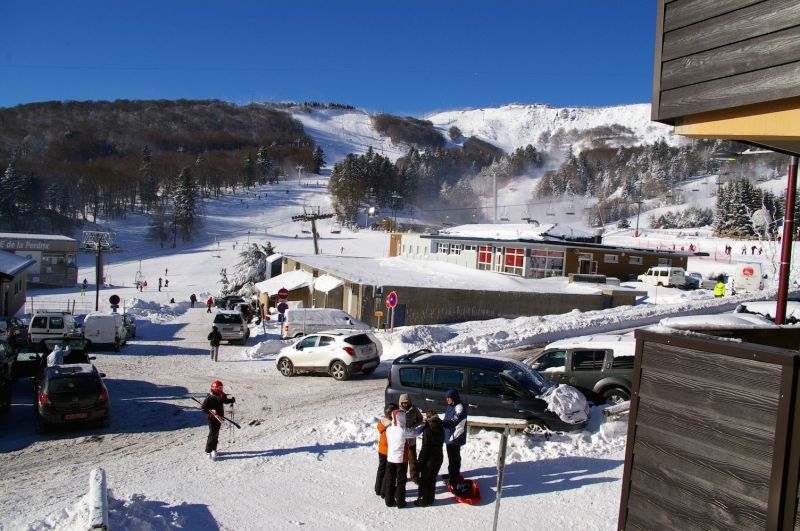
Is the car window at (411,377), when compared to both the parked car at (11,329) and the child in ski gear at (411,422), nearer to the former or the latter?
the child in ski gear at (411,422)

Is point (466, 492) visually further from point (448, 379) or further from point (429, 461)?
point (448, 379)

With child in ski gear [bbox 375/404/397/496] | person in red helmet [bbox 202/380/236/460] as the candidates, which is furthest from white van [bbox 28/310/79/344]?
child in ski gear [bbox 375/404/397/496]

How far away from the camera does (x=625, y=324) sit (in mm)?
25016

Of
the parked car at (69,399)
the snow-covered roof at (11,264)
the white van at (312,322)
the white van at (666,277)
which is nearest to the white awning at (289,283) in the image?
the white van at (312,322)

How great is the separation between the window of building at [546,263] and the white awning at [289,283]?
14344mm

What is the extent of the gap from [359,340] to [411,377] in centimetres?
697

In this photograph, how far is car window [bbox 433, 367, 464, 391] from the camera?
11023 mm

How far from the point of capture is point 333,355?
1794 centimetres

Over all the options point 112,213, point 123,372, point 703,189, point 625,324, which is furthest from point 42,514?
point 703,189

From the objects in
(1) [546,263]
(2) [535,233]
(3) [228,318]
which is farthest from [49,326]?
(2) [535,233]

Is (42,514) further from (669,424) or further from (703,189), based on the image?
(703,189)

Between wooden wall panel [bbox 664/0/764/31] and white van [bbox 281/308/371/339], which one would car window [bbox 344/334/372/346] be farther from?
wooden wall panel [bbox 664/0/764/31]

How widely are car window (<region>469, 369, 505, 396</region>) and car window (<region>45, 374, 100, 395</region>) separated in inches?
306

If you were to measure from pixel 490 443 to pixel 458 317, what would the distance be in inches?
891
